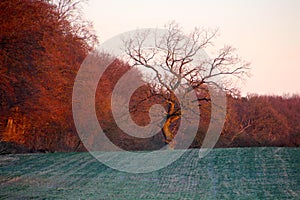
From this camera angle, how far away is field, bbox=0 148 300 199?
10.6 metres

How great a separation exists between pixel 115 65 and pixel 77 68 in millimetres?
6987

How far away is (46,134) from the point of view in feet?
86.9

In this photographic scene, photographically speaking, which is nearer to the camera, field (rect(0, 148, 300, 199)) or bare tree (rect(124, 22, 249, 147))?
field (rect(0, 148, 300, 199))

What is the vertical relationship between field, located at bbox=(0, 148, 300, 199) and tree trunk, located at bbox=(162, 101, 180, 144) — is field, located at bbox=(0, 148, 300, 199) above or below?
below

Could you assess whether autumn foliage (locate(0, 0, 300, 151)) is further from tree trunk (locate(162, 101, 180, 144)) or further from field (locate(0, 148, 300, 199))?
field (locate(0, 148, 300, 199))

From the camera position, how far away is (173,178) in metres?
12.8

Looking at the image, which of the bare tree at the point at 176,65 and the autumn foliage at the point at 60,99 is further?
the bare tree at the point at 176,65

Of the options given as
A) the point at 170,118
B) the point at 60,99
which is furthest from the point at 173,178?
the point at 170,118

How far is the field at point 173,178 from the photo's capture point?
34.9ft

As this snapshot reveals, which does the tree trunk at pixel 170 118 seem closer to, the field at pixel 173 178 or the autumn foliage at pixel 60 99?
the autumn foliage at pixel 60 99

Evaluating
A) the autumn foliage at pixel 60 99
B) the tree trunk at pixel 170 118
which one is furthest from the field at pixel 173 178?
the tree trunk at pixel 170 118

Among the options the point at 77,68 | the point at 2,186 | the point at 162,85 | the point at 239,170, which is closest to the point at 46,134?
the point at 77,68

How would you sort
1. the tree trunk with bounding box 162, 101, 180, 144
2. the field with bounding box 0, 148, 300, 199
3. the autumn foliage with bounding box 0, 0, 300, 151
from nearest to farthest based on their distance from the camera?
1. the field with bounding box 0, 148, 300, 199
2. the autumn foliage with bounding box 0, 0, 300, 151
3. the tree trunk with bounding box 162, 101, 180, 144

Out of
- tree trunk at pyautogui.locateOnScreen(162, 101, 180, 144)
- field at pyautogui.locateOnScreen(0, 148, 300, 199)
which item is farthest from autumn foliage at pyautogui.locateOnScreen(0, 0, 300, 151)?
field at pyautogui.locateOnScreen(0, 148, 300, 199)
